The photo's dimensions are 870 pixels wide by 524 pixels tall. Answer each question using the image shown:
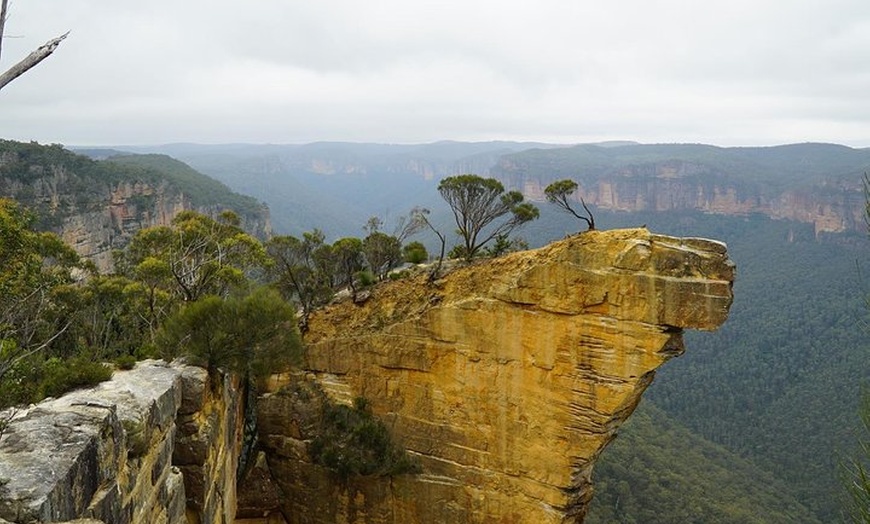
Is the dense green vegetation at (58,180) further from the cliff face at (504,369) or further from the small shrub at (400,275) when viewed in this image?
the cliff face at (504,369)

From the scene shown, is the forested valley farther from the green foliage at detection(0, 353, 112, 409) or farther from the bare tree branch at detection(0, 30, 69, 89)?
the bare tree branch at detection(0, 30, 69, 89)

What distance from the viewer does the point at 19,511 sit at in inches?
241

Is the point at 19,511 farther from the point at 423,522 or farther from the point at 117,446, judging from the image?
the point at 423,522

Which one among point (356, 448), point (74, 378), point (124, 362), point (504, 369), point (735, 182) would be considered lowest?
point (356, 448)

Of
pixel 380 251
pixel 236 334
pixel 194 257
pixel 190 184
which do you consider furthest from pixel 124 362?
pixel 190 184

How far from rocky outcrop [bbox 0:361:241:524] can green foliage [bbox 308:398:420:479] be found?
492 centimetres

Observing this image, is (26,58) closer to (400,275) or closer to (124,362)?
(124,362)

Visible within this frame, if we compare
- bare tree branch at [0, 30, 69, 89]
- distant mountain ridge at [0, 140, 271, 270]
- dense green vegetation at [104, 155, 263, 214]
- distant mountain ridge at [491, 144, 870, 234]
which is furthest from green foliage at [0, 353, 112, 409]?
distant mountain ridge at [491, 144, 870, 234]

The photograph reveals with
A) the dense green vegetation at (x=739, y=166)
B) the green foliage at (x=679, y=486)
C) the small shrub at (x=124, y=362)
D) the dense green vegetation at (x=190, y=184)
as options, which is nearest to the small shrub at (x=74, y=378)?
the small shrub at (x=124, y=362)

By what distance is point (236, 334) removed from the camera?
14898mm

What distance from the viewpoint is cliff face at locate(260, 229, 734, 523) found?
1627 centimetres

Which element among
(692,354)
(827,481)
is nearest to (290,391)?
(827,481)

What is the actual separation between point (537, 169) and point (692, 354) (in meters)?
101

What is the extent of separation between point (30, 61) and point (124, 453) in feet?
17.4
